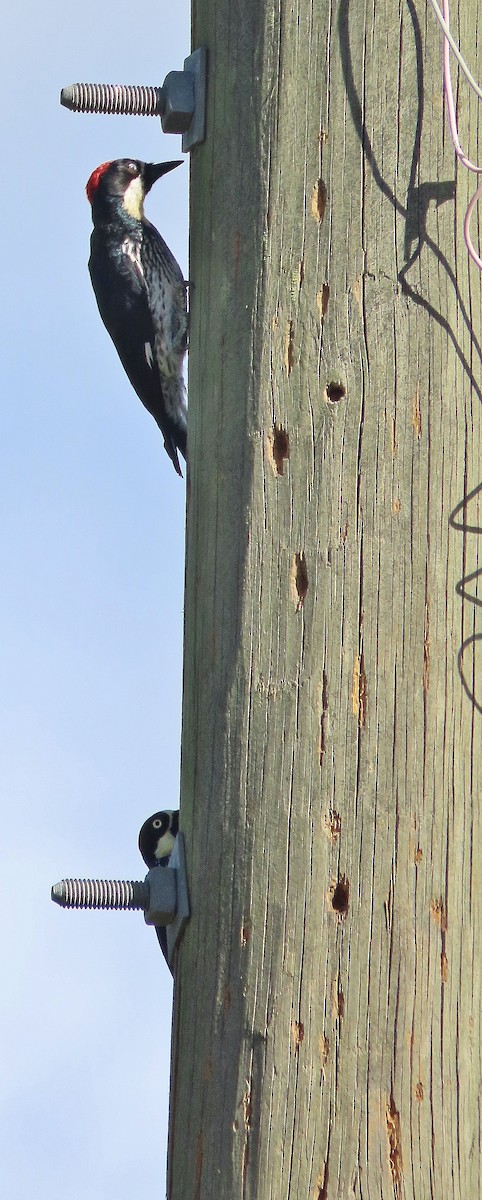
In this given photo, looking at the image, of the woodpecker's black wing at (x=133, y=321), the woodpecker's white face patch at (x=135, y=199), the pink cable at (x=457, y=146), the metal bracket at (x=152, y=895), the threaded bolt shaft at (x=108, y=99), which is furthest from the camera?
the woodpecker's white face patch at (x=135, y=199)

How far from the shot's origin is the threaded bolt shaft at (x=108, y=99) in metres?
2.29

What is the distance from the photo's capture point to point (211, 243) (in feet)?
6.73

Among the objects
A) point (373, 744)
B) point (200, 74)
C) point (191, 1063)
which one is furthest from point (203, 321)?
point (191, 1063)

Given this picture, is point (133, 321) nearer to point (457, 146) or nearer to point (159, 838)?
point (159, 838)

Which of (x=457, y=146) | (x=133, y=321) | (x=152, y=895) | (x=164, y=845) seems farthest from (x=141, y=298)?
(x=152, y=895)

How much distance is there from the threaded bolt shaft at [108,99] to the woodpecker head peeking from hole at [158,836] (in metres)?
1.17

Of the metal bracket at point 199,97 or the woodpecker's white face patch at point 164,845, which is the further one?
the woodpecker's white face patch at point 164,845

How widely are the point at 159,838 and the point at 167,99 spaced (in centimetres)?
130

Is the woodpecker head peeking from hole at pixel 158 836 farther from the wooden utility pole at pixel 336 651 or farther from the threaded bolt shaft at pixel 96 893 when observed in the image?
the wooden utility pole at pixel 336 651

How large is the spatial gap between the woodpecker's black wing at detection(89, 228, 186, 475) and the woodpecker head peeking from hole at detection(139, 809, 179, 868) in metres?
2.29

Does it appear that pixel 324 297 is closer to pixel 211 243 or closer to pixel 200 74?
pixel 211 243

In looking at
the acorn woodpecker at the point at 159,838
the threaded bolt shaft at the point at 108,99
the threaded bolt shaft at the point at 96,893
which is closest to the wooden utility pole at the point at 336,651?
the threaded bolt shaft at the point at 96,893

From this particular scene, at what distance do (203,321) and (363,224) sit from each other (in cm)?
31

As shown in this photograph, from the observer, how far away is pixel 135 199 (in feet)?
17.1
